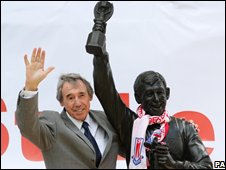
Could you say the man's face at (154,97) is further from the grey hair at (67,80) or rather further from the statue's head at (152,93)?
the grey hair at (67,80)

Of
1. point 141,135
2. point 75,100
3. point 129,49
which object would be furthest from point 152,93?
point 129,49

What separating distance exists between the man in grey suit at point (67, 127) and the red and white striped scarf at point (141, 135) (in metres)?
0.08

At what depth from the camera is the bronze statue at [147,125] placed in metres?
1.85

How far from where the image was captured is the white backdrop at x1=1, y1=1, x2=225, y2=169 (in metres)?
2.98

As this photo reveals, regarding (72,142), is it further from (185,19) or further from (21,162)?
(185,19)

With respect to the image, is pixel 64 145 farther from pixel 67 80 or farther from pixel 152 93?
pixel 152 93

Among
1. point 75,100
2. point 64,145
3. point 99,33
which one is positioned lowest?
point 64,145

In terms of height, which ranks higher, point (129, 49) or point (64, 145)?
point (129, 49)

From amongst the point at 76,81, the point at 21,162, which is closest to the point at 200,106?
the point at 21,162

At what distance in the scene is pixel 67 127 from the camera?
6.19 ft

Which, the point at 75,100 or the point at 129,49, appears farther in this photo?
the point at 129,49

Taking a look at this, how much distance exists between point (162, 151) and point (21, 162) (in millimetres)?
1363

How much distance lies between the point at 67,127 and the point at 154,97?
0.31m

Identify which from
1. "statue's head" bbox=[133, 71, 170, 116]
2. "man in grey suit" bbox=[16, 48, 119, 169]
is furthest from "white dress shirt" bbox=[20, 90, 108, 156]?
"statue's head" bbox=[133, 71, 170, 116]
